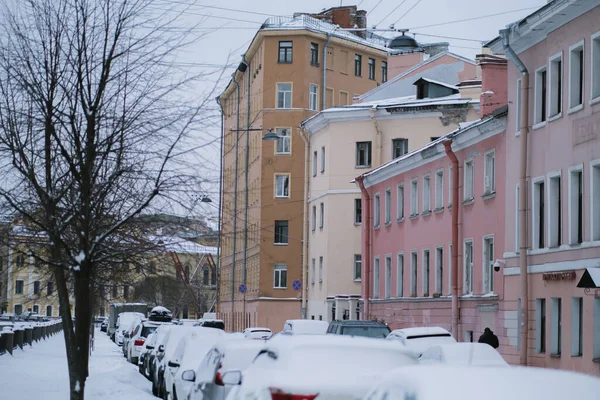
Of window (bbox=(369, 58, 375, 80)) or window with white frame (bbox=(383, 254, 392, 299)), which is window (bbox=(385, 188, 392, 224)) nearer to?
window with white frame (bbox=(383, 254, 392, 299))

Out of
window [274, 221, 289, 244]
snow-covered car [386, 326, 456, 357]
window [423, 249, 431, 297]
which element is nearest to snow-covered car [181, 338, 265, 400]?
snow-covered car [386, 326, 456, 357]

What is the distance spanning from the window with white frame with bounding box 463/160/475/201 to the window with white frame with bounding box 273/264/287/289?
32673 mm

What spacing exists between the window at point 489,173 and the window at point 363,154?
2362cm

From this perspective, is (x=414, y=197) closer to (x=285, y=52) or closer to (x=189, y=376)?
(x=189, y=376)

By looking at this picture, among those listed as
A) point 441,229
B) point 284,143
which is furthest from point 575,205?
point 284,143

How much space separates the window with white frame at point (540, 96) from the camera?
2958 centimetres

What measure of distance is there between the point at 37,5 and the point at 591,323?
48.6 feet

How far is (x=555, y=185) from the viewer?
93.9 ft

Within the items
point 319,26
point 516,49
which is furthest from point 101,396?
point 319,26

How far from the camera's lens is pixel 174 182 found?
14.7m

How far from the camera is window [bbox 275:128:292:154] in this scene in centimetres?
7031

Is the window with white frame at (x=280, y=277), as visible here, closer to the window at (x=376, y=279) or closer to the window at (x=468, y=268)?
the window at (x=376, y=279)

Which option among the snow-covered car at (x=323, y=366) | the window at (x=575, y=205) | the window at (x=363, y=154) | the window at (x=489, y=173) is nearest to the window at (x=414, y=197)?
the window at (x=489, y=173)

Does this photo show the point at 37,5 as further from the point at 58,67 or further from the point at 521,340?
the point at 521,340
